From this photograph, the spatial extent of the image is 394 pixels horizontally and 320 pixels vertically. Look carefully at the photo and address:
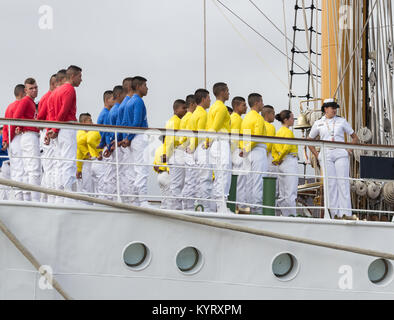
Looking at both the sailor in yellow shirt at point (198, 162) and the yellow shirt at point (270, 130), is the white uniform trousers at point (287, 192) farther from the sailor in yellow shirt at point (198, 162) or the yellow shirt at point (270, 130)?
the sailor in yellow shirt at point (198, 162)

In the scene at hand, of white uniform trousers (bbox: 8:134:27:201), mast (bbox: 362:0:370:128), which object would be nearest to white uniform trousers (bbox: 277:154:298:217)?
white uniform trousers (bbox: 8:134:27:201)


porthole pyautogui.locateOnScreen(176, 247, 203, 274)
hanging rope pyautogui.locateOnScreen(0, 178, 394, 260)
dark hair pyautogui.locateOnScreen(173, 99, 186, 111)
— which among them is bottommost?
porthole pyautogui.locateOnScreen(176, 247, 203, 274)

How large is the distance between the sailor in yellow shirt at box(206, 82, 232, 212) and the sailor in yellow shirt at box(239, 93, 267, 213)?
0.36 metres

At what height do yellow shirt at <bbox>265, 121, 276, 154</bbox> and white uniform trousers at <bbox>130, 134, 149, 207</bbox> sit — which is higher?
yellow shirt at <bbox>265, 121, 276, 154</bbox>

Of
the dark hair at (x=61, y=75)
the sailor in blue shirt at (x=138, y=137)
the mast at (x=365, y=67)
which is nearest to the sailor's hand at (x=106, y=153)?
the sailor in blue shirt at (x=138, y=137)

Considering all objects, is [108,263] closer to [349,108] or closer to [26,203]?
[26,203]

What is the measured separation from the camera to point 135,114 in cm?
859

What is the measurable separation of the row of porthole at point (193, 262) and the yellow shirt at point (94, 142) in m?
2.85

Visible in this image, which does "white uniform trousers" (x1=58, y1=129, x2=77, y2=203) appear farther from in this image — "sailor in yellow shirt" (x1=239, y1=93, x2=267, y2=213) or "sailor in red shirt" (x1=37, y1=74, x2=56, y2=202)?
"sailor in yellow shirt" (x1=239, y1=93, x2=267, y2=213)

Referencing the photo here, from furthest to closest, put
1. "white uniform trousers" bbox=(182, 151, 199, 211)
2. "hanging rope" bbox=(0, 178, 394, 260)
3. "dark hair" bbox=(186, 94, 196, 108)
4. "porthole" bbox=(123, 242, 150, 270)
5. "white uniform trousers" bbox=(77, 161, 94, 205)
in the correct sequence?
"white uniform trousers" bbox=(77, 161, 94, 205) < "dark hair" bbox=(186, 94, 196, 108) < "white uniform trousers" bbox=(182, 151, 199, 211) < "porthole" bbox=(123, 242, 150, 270) < "hanging rope" bbox=(0, 178, 394, 260)

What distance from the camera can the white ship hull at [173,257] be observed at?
7066 mm

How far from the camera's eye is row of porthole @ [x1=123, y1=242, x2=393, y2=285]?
735 centimetres

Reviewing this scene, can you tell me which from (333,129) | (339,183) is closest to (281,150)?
(333,129)

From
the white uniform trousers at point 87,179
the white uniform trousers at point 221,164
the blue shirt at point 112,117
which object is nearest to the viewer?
the white uniform trousers at point 221,164
